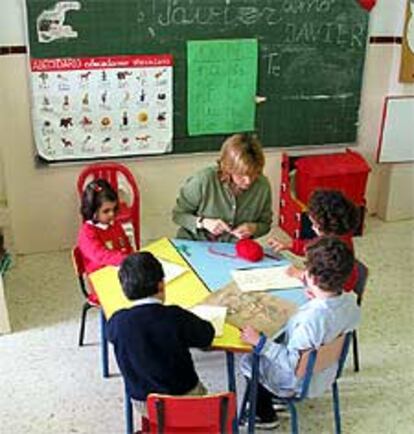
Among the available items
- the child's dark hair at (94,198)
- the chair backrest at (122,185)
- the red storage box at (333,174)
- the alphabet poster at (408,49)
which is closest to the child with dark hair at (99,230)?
the child's dark hair at (94,198)

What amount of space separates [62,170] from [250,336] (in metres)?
2.26

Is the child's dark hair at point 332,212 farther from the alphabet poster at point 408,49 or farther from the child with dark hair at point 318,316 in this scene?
the alphabet poster at point 408,49

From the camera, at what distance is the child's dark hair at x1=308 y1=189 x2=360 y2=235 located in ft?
8.87

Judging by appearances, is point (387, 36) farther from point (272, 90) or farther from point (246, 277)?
A: point (246, 277)

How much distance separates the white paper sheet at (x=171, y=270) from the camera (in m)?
2.67

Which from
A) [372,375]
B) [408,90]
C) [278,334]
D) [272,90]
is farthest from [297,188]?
[278,334]

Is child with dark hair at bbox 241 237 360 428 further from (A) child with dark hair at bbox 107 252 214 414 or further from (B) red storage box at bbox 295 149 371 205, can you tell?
(B) red storage box at bbox 295 149 371 205

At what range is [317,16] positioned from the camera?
4.27 meters

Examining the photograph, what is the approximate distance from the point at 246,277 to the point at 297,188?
6.39 feet

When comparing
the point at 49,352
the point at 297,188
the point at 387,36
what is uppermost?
the point at 387,36

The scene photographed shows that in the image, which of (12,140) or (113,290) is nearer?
(113,290)

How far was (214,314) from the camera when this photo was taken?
2391 millimetres

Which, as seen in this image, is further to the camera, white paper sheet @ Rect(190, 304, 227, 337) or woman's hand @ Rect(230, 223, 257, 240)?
woman's hand @ Rect(230, 223, 257, 240)

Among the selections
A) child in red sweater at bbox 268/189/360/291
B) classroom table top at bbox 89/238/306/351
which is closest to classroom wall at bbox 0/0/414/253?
classroom table top at bbox 89/238/306/351
